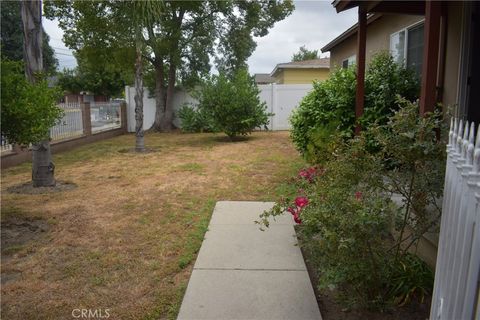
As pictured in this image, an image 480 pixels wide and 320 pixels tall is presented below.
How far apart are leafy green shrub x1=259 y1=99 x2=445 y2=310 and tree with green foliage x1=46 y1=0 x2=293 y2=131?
12.0 metres

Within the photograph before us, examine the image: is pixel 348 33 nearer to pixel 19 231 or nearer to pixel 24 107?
pixel 24 107

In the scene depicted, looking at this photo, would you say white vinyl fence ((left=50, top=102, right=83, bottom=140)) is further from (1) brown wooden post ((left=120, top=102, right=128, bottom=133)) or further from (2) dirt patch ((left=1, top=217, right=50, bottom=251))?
(2) dirt patch ((left=1, top=217, right=50, bottom=251))

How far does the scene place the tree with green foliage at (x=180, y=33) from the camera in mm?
14352

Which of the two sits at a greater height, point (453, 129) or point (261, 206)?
point (453, 129)

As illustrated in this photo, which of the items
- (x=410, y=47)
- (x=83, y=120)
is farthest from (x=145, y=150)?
(x=410, y=47)

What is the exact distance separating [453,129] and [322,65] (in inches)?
876

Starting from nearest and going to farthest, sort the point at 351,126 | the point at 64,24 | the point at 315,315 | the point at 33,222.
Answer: the point at 315,315 → the point at 33,222 → the point at 351,126 → the point at 64,24

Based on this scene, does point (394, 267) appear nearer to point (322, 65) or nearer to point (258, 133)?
point (258, 133)

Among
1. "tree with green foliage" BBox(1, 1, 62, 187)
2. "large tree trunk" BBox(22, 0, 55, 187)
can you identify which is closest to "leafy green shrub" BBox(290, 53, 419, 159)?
"tree with green foliage" BBox(1, 1, 62, 187)

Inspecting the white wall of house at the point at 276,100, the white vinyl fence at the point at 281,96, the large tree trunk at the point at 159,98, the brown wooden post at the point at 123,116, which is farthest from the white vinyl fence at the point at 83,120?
the white vinyl fence at the point at 281,96

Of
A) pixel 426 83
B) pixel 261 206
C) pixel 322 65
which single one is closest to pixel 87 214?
pixel 261 206

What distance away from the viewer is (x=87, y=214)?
5.57 meters

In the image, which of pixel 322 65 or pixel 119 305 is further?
pixel 322 65

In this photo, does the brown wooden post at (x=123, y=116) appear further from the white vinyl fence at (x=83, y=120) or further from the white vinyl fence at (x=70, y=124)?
the white vinyl fence at (x=70, y=124)
